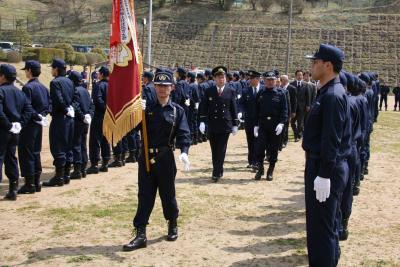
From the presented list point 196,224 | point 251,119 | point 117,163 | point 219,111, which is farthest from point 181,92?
point 196,224

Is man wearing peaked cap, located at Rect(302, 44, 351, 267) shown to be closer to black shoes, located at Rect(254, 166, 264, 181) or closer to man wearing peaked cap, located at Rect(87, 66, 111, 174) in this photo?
black shoes, located at Rect(254, 166, 264, 181)

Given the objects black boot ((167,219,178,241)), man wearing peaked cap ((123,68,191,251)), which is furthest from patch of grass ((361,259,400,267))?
man wearing peaked cap ((123,68,191,251))

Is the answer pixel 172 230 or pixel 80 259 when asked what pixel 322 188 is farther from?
pixel 80 259

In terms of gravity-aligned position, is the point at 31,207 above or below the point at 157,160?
below

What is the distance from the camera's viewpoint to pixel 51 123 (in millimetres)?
9656

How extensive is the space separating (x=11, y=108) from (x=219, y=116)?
13.2 feet

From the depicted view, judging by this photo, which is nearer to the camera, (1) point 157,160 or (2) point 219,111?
(1) point 157,160

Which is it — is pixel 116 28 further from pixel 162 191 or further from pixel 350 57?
pixel 350 57

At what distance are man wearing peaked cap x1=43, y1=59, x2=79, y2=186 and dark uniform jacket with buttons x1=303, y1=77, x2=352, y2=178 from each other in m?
5.53

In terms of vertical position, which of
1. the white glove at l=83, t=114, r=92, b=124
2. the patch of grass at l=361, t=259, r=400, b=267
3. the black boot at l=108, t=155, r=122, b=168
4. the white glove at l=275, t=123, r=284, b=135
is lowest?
the black boot at l=108, t=155, r=122, b=168

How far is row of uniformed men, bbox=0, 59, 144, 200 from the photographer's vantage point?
8461mm

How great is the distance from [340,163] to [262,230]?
8.94 feet

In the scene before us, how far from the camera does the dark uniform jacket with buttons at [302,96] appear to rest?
1652 cm

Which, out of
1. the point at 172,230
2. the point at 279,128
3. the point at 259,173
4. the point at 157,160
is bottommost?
the point at 259,173
